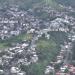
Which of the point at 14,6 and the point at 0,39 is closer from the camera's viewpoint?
the point at 0,39

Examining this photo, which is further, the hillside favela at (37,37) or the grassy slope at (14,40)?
the grassy slope at (14,40)

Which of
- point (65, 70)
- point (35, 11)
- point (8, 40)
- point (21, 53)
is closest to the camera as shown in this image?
point (65, 70)

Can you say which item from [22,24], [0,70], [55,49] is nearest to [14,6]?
[22,24]

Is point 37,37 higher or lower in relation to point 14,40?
higher

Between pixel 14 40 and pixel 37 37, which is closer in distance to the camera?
pixel 14 40

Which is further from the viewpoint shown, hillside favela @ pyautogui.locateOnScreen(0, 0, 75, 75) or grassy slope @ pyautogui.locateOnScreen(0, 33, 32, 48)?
grassy slope @ pyautogui.locateOnScreen(0, 33, 32, 48)

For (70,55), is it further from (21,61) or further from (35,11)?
(35,11)

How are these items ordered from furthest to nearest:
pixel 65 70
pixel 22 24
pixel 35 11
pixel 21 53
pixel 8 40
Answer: pixel 35 11
pixel 22 24
pixel 8 40
pixel 21 53
pixel 65 70

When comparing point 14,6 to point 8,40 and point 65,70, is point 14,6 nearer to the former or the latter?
point 8,40
